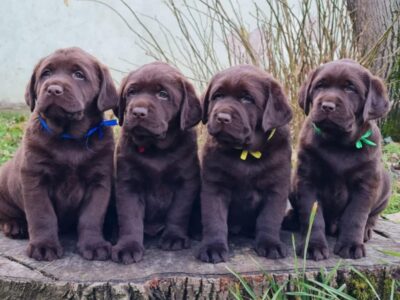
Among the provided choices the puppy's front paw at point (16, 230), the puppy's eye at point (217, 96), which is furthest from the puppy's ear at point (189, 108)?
the puppy's front paw at point (16, 230)

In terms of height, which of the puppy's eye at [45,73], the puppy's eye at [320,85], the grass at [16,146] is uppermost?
the puppy's eye at [320,85]

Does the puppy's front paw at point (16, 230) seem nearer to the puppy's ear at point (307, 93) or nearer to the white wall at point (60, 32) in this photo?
the puppy's ear at point (307, 93)

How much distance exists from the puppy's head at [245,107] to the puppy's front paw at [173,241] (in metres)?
0.66

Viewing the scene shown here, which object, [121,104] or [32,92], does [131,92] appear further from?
[32,92]

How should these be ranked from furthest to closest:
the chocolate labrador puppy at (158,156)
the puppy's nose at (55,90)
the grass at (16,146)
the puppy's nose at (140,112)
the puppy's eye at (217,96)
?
the grass at (16,146) → the puppy's eye at (217,96) → the chocolate labrador puppy at (158,156) → the puppy's nose at (140,112) → the puppy's nose at (55,90)

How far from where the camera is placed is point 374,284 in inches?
155

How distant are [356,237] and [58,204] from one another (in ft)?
6.27

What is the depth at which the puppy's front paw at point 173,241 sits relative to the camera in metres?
4.15

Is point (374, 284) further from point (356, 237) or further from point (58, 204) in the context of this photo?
point (58, 204)

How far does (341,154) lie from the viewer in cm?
426

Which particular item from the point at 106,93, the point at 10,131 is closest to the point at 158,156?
the point at 106,93

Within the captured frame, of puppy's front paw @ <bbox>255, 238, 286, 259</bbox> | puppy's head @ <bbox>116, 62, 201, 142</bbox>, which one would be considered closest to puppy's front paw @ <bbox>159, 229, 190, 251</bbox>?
puppy's front paw @ <bbox>255, 238, 286, 259</bbox>

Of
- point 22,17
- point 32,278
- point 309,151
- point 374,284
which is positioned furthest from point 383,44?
point 22,17

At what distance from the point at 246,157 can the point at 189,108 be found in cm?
49
